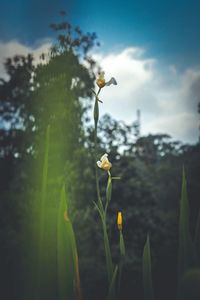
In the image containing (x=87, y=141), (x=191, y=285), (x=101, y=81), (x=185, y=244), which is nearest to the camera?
(x=191, y=285)

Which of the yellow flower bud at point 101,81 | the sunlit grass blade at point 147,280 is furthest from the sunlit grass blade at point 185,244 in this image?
the yellow flower bud at point 101,81

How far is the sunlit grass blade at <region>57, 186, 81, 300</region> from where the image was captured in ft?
1.34

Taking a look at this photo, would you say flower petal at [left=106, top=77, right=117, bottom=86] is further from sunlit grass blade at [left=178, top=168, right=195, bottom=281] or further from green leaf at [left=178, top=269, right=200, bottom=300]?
green leaf at [left=178, top=269, right=200, bottom=300]

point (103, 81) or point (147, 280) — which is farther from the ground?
point (103, 81)

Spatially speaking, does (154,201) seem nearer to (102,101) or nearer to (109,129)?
(109,129)

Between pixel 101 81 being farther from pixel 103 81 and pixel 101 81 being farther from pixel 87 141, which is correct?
pixel 87 141

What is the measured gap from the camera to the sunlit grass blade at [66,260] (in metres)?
0.41

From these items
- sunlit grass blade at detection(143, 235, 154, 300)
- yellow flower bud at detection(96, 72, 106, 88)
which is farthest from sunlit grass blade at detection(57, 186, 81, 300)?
yellow flower bud at detection(96, 72, 106, 88)

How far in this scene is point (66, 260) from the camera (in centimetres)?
41

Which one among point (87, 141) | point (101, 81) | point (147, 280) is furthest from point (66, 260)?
point (87, 141)

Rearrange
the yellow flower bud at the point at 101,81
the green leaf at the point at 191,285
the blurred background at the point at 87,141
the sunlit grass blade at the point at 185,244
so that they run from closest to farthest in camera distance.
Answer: the green leaf at the point at 191,285, the sunlit grass blade at the point at 185,244, the yellow flower bud at the point at 101,81, the blurred background at the point at 87,141

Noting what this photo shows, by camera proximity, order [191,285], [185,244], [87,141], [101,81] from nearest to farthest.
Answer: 1. [191,285]
2. [185,244]
3. [101,81]
4. [87,141]

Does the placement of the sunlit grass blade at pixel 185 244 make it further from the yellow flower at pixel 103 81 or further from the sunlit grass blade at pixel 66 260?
the yellow flower at pixel 103 81

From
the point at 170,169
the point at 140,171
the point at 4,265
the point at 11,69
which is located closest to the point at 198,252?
the point at 4,265
